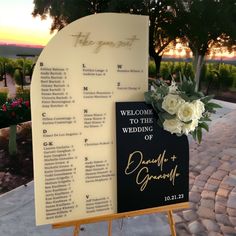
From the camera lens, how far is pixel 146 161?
2637mm

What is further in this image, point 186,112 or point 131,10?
point 131,10

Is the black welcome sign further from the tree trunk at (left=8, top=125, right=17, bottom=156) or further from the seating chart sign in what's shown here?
the tree trunk at (left=8, top=125, right=17, bottom=156)

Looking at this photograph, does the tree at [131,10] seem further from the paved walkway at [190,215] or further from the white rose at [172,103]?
the white rose at [172,103]

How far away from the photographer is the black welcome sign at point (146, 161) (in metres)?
2.55

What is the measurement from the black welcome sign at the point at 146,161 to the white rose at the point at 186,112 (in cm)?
30

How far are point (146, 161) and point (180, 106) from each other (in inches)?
21.9

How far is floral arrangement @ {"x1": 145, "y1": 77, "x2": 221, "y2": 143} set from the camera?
7.82ft

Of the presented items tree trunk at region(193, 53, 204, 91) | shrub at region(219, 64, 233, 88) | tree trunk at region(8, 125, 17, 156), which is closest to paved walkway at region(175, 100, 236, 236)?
tree trunk at region(8, 125, 17, 156)

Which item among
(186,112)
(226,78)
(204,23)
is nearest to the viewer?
(186,112)

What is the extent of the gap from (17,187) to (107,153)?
265cm

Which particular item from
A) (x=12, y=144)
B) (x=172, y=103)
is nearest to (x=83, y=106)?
(x=172, y=103)

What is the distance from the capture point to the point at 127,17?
2428 millimetres

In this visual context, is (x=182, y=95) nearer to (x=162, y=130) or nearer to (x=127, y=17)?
(x=162, y=130)

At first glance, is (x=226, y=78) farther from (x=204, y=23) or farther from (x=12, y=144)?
(x=12, y=144)
